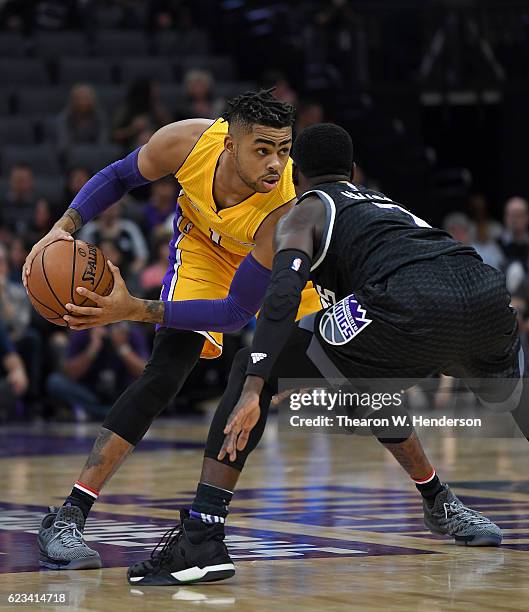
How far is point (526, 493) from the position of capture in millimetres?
6473

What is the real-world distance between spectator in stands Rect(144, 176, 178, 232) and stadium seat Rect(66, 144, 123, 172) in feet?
2.83

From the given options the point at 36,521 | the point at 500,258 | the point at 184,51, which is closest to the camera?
the point at 36,521

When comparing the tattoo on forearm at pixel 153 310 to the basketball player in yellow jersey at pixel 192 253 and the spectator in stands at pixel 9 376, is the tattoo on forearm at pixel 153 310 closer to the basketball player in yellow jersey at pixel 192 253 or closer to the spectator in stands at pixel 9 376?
the basketball player in yellow jersey at pixel 192 253

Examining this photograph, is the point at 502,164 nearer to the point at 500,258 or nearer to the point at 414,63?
the point at 414,63

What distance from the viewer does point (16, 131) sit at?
13969 millimetres

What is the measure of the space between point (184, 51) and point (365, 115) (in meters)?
2.32

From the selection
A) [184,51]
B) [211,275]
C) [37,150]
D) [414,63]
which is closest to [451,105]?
[414,63]

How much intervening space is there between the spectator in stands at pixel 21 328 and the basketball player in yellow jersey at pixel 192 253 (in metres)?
6.03

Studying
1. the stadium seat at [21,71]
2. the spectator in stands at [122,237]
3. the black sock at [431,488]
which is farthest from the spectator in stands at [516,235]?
the black sock at [431,488]

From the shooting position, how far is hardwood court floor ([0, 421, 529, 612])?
3932 mm

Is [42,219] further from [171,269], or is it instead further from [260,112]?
[260,112]

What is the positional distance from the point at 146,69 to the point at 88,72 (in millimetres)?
663

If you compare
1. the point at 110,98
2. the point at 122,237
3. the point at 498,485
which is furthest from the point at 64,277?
the point at 110,98

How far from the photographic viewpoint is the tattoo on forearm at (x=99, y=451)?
4.82 meters
